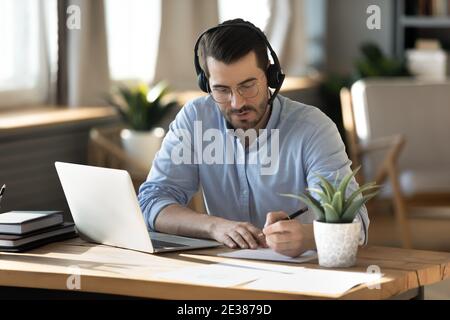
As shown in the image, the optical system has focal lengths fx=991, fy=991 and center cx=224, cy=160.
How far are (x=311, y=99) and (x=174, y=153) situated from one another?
164 inches

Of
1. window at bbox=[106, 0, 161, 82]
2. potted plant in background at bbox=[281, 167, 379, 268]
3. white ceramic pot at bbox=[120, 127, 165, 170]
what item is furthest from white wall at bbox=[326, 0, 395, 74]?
potted plant in background at bbox=[281, 167, 379, 268]

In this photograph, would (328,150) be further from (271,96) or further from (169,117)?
(169,117)

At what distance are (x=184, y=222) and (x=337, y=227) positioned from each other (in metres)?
0.57

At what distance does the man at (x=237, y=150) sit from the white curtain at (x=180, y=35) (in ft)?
9.12

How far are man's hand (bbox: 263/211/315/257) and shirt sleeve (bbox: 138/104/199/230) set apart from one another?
0.54m

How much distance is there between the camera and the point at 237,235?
8.22 feet

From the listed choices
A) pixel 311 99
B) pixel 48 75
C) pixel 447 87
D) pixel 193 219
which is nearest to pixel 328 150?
pixel 193 219

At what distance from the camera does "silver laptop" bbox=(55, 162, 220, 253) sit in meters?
2.41

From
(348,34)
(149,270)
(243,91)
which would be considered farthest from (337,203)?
(348,34)

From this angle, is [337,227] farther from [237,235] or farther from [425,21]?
[425,21]

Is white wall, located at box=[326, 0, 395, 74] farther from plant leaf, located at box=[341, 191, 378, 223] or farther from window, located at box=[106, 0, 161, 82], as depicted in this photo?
plant leaf, located at box=[341, 191, 378, 223]

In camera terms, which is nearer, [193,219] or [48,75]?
[193,219]

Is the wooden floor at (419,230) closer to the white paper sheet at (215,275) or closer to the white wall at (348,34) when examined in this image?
the white wall at (348,34)

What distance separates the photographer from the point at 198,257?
2396 mm
